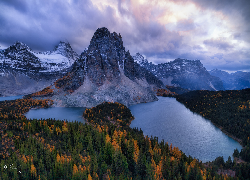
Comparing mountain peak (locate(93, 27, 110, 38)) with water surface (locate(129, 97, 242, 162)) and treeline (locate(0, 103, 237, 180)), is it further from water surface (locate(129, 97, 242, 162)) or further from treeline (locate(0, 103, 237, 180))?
treeline (locate(0, 103, 237, 180))

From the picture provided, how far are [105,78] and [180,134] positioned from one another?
302 ft

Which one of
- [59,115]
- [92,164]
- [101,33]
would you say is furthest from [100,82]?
[92,164]

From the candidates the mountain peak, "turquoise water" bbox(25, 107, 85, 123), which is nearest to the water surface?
"turquoise water" bbox(25, 107, 85, 123)

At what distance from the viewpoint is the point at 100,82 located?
399 feet

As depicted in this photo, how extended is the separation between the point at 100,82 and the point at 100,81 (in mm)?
1133

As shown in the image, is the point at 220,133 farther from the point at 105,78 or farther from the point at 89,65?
the point at 89,65

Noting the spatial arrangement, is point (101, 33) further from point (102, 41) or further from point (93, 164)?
point (93, 164)

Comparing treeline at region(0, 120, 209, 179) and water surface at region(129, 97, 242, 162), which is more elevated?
treeline at region(0, 120, 209, 179)

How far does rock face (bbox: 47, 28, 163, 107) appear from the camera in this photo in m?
111

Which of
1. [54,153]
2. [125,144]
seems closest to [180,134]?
[125,144]

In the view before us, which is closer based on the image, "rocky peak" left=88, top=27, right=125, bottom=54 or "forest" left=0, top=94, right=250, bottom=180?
"forest" left=0, top=94, right=250, bottom=180

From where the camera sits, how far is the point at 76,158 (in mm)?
25406

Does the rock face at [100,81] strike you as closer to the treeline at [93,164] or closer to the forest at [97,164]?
the forest at [97,164]

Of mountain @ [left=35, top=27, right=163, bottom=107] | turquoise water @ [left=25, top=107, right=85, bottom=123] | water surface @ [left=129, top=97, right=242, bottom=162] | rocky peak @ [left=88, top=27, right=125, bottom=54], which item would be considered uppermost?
rocky peak @ [left=88, top=27, right=125, bottom=54]
